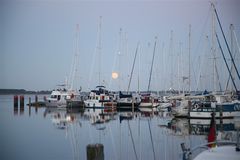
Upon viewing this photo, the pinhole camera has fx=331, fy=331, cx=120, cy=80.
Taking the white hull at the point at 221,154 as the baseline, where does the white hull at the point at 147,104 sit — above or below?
below

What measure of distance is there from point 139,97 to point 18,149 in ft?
122

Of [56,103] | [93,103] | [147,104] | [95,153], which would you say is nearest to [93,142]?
[95,153]

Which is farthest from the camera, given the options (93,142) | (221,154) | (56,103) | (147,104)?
(56,103)

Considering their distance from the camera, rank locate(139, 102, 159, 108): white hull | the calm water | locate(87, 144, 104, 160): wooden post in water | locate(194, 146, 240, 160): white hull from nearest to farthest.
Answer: locate(87, 144, 104, 160): wooden post in water
locate(194, 146, 240, 160): white hull
the calm water
locate(139, 102, 159, 108): white hull

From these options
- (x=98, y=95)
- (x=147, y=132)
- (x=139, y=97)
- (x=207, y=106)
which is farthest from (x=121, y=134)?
(x=139, y=97)

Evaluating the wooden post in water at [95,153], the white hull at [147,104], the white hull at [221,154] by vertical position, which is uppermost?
the wooden post in water at [95,153]

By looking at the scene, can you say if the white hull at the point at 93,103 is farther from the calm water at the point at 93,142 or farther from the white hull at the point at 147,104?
the calm water at the point at 93,142

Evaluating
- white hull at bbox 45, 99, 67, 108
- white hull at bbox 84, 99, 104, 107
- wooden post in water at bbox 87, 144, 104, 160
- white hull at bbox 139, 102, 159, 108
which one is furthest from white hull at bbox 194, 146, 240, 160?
white hull at bbox 45, 99, 67, 108

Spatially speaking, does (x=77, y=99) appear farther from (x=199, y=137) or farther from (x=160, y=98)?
(x=199, y=137)

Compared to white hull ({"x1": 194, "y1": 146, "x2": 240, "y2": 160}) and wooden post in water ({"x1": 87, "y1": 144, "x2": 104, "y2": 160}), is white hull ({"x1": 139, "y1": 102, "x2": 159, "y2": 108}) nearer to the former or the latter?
white hull ({"x1": 194, "y1": 146, "x2": 240, "y2": 160})

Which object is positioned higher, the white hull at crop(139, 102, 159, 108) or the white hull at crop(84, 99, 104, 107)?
the white hull at crop(84, 99, 104, 107)

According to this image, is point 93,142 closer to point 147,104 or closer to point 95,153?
point 95,153

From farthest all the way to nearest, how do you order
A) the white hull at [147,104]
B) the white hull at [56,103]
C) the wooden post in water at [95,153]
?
the white hull at [56,103], the white hull at [147,104], the wooden post in water at [95,153]

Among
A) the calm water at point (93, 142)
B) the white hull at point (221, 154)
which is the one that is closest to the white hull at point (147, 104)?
the calm water at point (93, 142)
